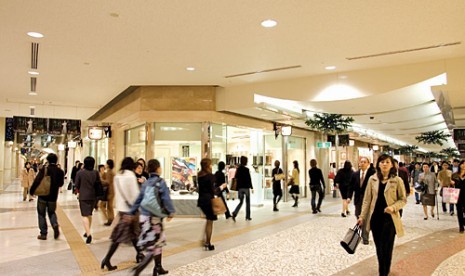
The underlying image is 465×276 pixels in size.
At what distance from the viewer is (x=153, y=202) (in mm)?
4273

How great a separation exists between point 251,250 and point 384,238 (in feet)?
7.89

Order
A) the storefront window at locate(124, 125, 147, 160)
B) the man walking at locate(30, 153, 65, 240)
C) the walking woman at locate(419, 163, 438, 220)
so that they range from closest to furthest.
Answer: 1. the man walking at locate(30, 153, 65, 240)
2. the walking woman at locate(419, 163, 438, 220)
3. the storefront window at locate(124, 125, 147, 160)

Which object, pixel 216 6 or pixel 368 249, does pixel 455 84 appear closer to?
pixel 368 249

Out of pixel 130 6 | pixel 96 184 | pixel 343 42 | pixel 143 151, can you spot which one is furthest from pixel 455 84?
pixel 143 151

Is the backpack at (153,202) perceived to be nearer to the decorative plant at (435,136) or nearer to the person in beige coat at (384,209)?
the person in beige coat at (384,209)

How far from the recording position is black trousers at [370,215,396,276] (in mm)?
4188

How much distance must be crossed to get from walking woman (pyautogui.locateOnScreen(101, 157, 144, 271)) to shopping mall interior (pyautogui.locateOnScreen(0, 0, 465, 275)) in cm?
56

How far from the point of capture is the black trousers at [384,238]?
4.19 meters

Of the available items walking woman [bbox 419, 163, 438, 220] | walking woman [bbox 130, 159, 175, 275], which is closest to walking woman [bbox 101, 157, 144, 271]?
walking woman [bbox 130, 159, 175, 275]

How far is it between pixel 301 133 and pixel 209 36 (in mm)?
10215

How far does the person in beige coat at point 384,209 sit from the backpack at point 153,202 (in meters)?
2.31

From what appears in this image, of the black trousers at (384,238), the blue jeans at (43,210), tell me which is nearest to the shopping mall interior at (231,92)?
the blue jeans at (43,210)

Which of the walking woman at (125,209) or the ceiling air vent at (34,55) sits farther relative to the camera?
the ceiling air vent at (34,55)

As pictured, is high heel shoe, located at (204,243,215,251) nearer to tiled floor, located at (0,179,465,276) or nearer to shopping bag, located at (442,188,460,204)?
tiled floor, located at (0,179,465,276)
